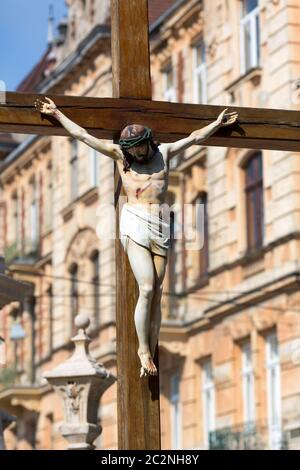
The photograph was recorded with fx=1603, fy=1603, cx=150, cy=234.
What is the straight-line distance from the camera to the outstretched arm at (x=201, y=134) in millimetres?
8805

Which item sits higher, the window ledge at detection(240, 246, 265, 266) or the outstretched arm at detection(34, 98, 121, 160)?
the window ledge at detection(240, 246, 265, 266)

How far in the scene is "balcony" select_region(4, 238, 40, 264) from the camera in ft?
135

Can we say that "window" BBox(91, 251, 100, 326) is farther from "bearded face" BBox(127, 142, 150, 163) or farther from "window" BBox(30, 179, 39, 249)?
"bearded face" BBox(127, 142, 150, 163)

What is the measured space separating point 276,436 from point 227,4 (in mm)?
8464

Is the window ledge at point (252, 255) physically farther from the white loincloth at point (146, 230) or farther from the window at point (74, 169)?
the white loincloth at point (146, 230)

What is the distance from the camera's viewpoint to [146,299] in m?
8.55

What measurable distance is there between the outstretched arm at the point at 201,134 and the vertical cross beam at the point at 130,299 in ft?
1.08

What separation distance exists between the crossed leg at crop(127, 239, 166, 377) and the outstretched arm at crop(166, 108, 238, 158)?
0.60 m

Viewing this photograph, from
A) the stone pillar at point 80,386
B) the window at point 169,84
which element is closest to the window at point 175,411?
the window at point 169,84

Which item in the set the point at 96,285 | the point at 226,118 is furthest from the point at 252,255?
the point at 226,118

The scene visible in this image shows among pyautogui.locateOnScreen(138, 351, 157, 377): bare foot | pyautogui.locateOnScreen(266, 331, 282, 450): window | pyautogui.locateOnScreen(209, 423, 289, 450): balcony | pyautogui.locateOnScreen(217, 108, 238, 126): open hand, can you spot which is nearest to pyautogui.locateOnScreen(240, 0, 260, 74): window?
pyautogui.locateOnScreen(266, 331, 282, 450): window

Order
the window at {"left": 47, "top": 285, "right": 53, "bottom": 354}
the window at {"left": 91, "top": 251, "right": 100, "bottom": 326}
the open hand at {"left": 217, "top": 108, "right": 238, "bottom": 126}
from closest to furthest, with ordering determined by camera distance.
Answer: the open hand at {"left": 217, "top": 108, "right": 238, "bottom": 126}
the window at {"left": 91, "top": 251, "right": 100, "bottom": 326}
the window at {"left": 47, "top": 285, "right": 53, "bottom": 354}

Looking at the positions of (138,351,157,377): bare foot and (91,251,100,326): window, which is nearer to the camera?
(138,351,157,377): bare foot

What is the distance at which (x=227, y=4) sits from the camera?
99.3 feet
